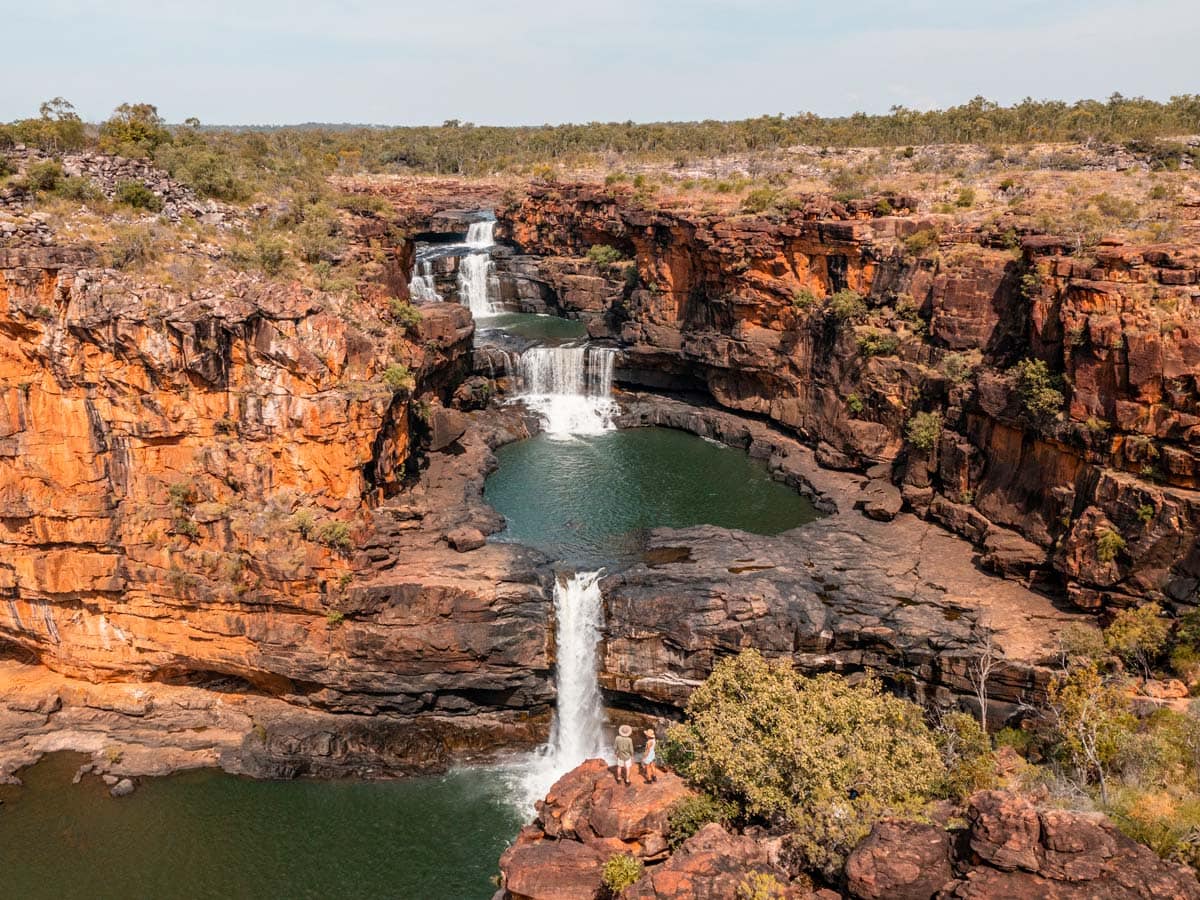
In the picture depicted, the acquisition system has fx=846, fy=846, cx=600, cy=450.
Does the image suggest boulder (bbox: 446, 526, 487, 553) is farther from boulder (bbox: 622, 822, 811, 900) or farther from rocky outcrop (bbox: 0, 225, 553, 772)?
boulder (bbox: 622, 822, 811, 900)

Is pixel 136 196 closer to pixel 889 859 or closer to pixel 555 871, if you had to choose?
pixel 555 871

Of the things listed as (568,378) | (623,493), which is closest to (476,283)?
(568,378)

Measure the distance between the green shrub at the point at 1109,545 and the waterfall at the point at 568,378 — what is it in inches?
1049

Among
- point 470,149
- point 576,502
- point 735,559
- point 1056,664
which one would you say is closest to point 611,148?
point 470,149

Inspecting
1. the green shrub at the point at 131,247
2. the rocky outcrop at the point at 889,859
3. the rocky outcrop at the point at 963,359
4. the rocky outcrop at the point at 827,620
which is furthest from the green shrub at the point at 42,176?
the rocky outcrop at the point at 963,359

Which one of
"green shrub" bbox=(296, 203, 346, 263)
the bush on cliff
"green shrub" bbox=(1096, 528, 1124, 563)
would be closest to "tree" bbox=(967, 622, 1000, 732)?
"green shrub" bbox=(1096, 528, 1124, 563)

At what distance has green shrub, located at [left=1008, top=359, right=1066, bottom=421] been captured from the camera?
91.4 feet

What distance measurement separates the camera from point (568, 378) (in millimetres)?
48562

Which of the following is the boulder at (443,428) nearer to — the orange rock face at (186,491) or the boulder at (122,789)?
the orange rock face at (186,491)

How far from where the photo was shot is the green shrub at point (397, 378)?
28.7m

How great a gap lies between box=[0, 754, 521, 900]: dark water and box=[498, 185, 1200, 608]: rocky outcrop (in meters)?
19.3

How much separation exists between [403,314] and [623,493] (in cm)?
1222

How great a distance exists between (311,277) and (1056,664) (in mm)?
26662

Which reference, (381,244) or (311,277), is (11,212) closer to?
(311,277)
